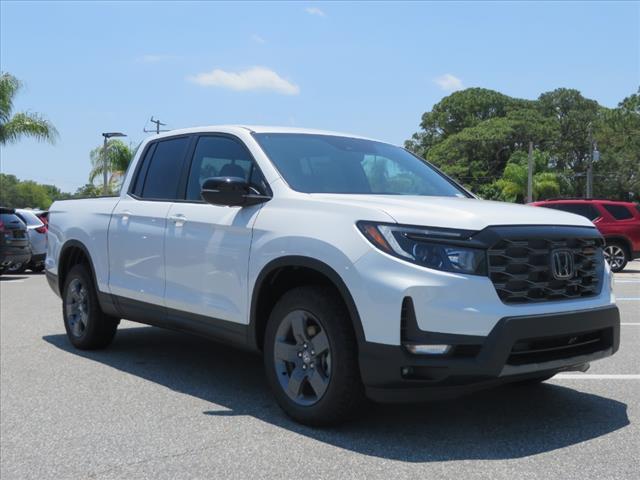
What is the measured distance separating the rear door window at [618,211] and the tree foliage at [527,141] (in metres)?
40.4

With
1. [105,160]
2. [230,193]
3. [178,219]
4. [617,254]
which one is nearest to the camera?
[230,193]

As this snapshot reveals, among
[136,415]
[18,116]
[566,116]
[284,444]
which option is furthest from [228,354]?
[566,116]

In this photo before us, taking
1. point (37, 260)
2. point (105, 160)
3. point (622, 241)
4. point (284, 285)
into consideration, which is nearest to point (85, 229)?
point (284, 285)

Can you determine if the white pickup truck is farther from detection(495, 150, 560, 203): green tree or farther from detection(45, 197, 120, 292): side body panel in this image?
detection(495, 150, 560, 203): green tree

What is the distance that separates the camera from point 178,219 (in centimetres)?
561

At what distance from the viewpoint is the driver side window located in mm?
5220

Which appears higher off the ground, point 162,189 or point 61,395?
point 162,189

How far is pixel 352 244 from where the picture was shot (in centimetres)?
416

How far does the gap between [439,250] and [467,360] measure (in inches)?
23.5

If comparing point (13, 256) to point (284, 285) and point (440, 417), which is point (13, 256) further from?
point (440, 417)

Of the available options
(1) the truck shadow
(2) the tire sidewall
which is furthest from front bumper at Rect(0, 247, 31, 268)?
(1) the truck shadow

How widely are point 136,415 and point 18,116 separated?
27.9 meters

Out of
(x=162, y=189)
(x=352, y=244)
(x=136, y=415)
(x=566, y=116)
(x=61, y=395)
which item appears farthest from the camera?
(x=566, y=116)

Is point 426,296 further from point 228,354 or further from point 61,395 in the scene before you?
point 228,354
